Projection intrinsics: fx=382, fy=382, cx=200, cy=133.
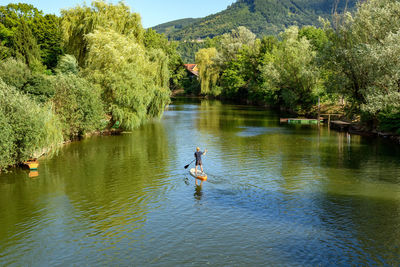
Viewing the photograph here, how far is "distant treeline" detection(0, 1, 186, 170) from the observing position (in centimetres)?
2830

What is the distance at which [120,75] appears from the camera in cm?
4331

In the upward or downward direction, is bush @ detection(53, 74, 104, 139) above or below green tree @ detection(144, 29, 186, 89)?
below

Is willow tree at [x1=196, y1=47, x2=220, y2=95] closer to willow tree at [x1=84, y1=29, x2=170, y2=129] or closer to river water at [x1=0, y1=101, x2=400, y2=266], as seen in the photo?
willow tree at [x1=84, y1=29, x2=170, y2=129]

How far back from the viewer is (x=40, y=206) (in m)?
21.6

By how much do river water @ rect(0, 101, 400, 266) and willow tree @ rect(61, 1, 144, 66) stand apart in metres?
18.3

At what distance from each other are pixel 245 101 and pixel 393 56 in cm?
6648

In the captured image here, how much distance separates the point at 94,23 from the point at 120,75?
33.9 ft

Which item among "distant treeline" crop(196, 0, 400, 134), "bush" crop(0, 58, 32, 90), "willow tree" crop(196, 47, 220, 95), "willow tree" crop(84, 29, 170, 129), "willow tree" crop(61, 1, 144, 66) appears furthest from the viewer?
"willow tree" crop(196, 47, 220, 95)

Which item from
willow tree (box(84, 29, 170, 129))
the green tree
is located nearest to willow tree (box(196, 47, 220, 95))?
the green tree

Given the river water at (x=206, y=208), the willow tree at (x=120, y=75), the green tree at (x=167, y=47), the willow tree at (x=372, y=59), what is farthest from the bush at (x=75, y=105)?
the green tree at (x=167, y=47)

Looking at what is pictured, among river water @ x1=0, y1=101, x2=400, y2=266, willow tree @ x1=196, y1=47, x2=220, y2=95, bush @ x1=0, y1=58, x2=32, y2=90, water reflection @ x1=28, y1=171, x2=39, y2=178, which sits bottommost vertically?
river water @ x1=0, y1=101, x2=400, y2=266

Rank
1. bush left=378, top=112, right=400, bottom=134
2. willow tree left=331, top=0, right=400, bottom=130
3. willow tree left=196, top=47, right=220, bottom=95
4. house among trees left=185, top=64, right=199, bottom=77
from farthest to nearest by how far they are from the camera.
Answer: house among trees left=185, top=64, right=199, bottom=77
willow tree left=196, top=47, right=220, bottom=95
bush left=378, top=112, right=400, bottom=134
willow tree left=331, top=0, right=400, bottom=130

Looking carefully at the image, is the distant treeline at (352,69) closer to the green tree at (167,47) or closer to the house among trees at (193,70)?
the green tree at (167,47)

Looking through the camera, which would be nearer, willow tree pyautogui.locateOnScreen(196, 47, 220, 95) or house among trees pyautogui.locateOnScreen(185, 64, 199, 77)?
willow tree pyautogui.locateOnScreen(196, 47, 220, 95)
